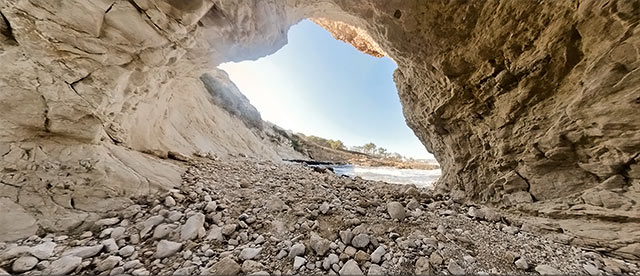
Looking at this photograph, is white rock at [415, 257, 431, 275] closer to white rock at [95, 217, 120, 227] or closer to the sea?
white rock at [95, 217, 120, 227]

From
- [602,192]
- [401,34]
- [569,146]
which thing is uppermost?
[401,34]

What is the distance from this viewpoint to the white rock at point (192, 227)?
225 cm

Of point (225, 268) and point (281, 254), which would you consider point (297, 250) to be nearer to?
point (281, 254)

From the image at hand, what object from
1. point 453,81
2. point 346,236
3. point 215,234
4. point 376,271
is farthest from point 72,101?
point 453,81

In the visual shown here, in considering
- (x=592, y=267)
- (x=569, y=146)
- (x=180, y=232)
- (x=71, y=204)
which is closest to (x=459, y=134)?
(x=569, y=146)

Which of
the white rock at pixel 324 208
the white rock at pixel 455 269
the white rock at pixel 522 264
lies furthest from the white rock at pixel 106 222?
the white rock at pixel 522 264

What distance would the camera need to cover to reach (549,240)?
2.39m

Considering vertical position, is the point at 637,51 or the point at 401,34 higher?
the point at 401,34

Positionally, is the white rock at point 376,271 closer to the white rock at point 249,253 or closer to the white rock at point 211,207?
the white rock at point 249,253

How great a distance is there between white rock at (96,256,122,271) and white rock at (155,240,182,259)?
0.28 m

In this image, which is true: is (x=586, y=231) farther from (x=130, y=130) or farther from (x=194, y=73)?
(x=194, y=73)

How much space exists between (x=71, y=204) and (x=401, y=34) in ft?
18.8

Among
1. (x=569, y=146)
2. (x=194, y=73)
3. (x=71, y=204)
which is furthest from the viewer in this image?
(x=194, y=73)

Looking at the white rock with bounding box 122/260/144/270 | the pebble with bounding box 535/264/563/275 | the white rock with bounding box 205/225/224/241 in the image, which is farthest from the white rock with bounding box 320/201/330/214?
the pebble with bounding box 535/264/563/275
